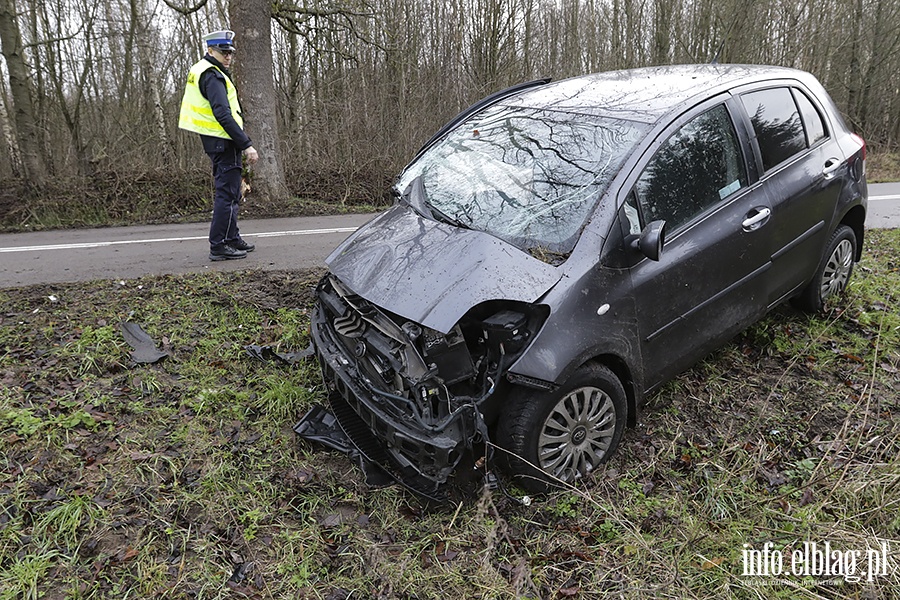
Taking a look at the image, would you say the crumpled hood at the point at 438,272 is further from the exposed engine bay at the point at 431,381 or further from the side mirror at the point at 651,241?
the side mirror at the point at 651,241

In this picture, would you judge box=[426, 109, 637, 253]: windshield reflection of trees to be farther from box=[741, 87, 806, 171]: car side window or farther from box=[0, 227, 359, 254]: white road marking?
box=[0, 227, 359, 254]: white road marking

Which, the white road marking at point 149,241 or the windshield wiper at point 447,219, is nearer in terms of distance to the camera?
the windshield wiper at point 447,219

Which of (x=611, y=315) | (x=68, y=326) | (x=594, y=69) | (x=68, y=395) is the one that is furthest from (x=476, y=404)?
(x=594, y=69)

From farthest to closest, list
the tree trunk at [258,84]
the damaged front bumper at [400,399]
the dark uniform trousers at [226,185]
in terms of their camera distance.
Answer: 1. the tree trunk at [258,84]
2. the dark uniform trousers at [226,185]
3. the damaged front bumper at [400,399]

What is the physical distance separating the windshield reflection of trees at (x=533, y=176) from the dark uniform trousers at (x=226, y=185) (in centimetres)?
288

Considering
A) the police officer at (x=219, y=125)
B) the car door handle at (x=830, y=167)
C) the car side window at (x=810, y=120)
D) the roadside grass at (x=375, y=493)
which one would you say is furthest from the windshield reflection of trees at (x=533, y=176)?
the police officer at (x=219, y=125)

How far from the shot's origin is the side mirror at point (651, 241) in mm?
3045

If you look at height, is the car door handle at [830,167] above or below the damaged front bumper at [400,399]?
above

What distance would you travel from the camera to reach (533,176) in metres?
3.60

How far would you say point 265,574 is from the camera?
2762 mm

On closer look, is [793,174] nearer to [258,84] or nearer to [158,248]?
[158,248]

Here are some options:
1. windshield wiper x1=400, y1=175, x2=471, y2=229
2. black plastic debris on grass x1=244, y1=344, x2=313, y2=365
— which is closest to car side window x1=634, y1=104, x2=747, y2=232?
windshield wiper x1=400, y1=175, x2=471, y2=229

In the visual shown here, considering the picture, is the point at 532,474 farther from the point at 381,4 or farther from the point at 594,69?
the point at 594,69

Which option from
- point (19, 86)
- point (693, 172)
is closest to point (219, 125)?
point (693, 172)
